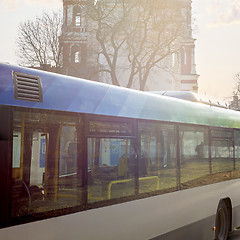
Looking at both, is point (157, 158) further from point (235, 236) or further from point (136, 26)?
point (136, 26)

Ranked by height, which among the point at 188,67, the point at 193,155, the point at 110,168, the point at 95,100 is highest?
the point at 188,67

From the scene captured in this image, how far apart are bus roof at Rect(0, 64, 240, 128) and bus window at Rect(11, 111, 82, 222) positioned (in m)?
0.15

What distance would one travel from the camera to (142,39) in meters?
30.4

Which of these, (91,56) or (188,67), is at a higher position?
(188,67)

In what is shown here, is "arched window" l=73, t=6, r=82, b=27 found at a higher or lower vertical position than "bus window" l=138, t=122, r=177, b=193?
higher

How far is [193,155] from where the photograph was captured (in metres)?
7.34

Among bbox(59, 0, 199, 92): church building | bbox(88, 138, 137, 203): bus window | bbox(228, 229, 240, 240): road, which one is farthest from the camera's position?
bbox(59, 0, 199, 92): church building

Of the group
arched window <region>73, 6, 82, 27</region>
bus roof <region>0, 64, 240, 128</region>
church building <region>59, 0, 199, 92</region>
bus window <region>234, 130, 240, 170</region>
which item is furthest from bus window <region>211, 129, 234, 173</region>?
arched window <region>73, 6, 82, 27</region>

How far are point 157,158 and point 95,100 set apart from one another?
1.61m

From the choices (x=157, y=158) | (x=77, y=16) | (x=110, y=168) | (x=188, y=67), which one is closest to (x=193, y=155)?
(x=157, y=158)

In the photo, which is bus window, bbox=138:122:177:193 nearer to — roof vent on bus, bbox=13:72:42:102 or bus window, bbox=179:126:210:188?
bus window, bbox=179:126:210:188

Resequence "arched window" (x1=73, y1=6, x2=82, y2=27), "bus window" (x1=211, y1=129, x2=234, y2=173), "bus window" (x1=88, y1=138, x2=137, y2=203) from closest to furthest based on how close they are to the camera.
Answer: "bus window" (x1=88, y1=138, x2=137, y2=203) → "bus window" (x1=211, y1=129, x2=234, y2=173) → "arched window" (x1=73, y1=6, x2=82, y2=27)

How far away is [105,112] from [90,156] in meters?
0.60

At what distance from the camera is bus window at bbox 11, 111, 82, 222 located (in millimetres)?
4008
